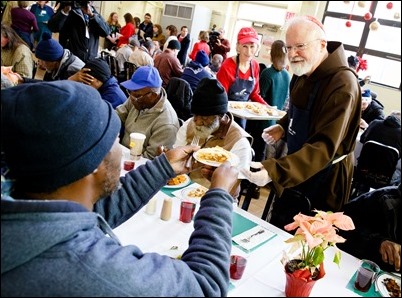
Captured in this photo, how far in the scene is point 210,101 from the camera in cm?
228

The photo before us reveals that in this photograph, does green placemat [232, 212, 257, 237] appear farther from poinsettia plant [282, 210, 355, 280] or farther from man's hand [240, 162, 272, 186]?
poinsettia plant [282, 210, 355, 280]

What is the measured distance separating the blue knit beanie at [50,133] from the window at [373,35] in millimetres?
8150

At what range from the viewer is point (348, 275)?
1.42 m

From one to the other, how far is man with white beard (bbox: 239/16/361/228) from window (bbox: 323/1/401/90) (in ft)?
21.8

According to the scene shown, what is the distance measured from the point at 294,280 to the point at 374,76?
8281mm

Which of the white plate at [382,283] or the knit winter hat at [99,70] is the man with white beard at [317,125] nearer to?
the white plate at [382,283]

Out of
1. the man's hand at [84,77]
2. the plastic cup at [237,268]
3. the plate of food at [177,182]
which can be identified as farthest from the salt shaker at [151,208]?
the man's hand at [84,77]

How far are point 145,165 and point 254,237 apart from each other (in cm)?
63

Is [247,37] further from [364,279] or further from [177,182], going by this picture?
[364,279]

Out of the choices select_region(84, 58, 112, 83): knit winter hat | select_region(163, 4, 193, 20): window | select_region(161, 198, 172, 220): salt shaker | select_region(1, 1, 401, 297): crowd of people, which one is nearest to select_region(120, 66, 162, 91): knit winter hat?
select_region(1, 1, 401, 297): crowd of people

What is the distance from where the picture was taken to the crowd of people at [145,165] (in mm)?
703

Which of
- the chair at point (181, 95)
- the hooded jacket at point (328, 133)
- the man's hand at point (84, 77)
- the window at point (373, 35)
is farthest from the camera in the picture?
the window at point (373, 35)

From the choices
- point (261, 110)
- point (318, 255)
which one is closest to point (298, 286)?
point (318, 255)

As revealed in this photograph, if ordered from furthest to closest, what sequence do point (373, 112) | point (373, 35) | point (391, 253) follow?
point (373, 35) < point (373, 112) < point (391, 253)
